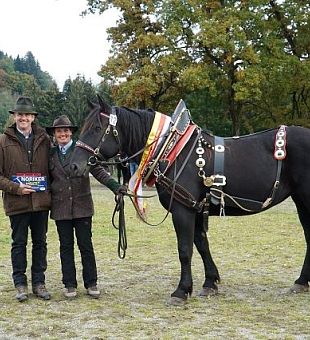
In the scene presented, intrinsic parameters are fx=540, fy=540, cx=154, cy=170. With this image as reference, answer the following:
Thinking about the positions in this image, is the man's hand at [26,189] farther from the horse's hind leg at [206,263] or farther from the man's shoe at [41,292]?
the horse's hind leg at [206,263]

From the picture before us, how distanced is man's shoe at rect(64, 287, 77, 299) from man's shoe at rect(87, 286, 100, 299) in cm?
16

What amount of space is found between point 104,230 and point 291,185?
19.7 feet

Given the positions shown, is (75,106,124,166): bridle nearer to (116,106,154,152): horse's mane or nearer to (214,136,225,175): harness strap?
(116,106,154,152): horse's mane

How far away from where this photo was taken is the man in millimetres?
5848

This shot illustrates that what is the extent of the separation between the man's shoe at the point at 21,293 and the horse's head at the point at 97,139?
146 centimetres

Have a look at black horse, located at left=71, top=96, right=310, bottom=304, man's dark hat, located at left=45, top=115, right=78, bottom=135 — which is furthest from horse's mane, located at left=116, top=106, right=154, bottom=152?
man's dark hat, located at left=45, top=115, right=78, bottom=135

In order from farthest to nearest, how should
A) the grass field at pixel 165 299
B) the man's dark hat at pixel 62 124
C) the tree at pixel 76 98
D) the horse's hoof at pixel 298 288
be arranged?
the tree at pixel 76 98
the horse's hoof at pixel 298 288
the man's dark hat at pixel 62 124
the grass field at pixel 165 299

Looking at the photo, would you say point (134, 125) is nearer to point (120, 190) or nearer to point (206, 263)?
point (120, 190)

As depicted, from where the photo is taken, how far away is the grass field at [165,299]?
4.77 meters

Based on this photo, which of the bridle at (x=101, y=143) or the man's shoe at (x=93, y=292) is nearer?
the bridle at (x=101, y=143)

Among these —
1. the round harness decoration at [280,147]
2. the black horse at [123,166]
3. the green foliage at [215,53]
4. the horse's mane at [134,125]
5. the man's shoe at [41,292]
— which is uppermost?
the green foliage at [215,53]

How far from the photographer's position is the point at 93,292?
6.00 meters

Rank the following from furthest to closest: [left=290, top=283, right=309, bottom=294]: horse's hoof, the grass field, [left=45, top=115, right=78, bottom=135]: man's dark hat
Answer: [left=290, top=283, right=309, bottom=294]: horse's hoof → [left=45, top=115, right=78, bottom=135]: man's dark hat → the grass field

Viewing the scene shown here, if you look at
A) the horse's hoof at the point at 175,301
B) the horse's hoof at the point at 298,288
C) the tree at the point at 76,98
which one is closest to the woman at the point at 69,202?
the horse's hoof at the point at 175,301
